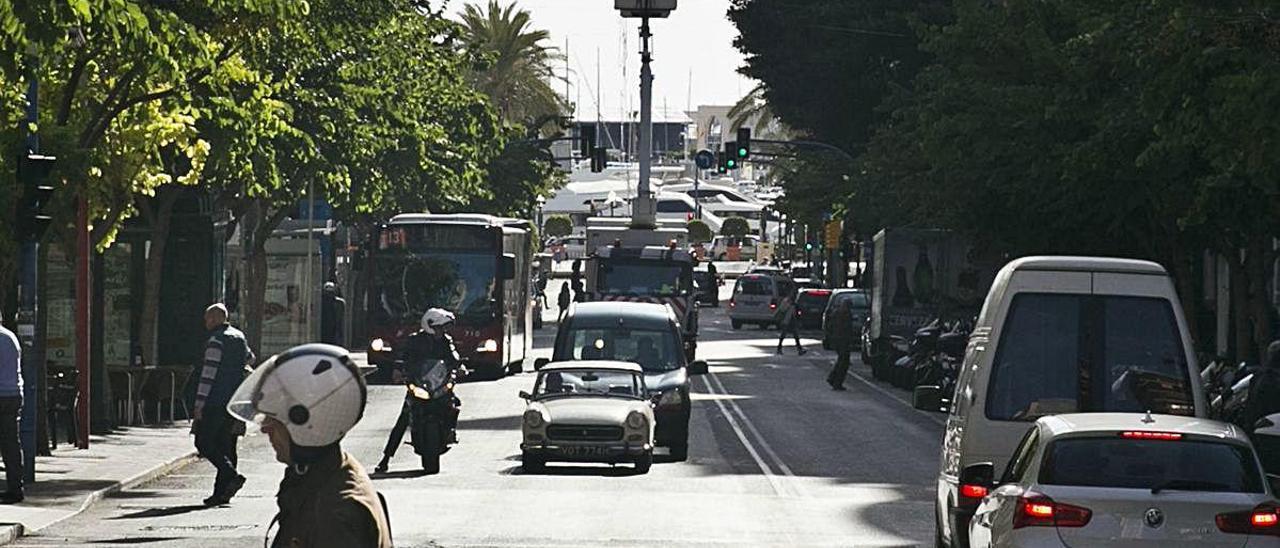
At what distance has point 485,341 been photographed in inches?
1912

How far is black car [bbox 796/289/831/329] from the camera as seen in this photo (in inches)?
3187

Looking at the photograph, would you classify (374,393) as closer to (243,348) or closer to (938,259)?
(938,259)

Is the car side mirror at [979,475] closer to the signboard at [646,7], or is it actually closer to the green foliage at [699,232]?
the signboard at [646,7]

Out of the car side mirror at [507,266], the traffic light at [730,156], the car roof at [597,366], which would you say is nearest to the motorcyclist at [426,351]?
the car roof at [597,366]

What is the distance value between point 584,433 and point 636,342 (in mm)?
4492

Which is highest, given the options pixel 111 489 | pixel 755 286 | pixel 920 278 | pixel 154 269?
pixel 154 269

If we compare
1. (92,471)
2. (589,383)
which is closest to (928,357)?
(589,383)

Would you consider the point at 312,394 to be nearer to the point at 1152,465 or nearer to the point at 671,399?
the point at 1152,465

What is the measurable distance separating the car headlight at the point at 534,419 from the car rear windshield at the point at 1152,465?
14.2 metres

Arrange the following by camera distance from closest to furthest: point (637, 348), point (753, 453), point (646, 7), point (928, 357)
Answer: point (753, 453) → point (637, 348) → point (928, 357) → point (646, 7)

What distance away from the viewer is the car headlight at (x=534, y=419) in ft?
87.0

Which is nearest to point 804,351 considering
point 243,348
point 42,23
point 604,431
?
point 604,431

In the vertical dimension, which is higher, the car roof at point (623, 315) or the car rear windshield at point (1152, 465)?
the car rear windshield at point (1152, 465)

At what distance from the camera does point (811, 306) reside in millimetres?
81562
